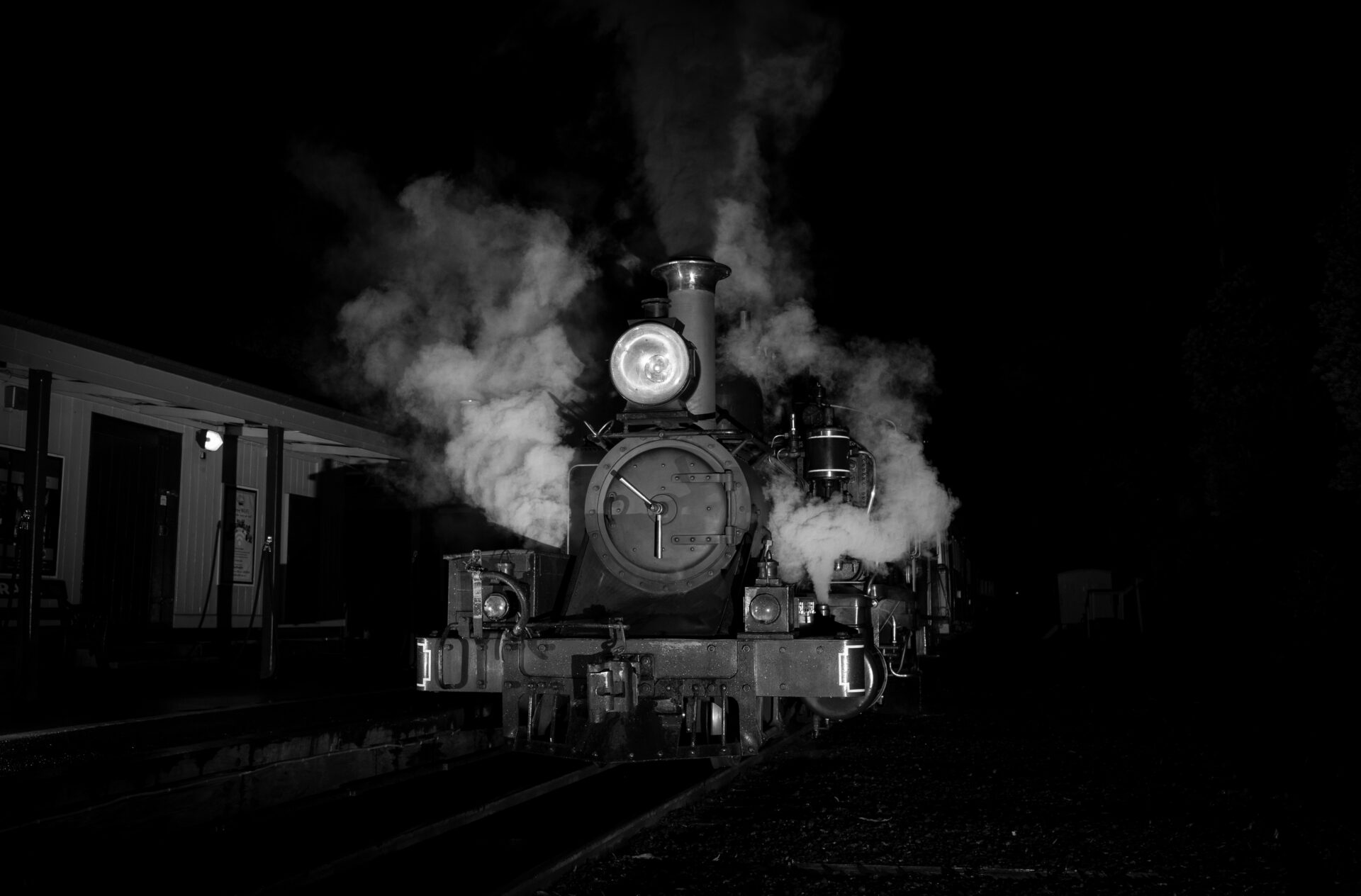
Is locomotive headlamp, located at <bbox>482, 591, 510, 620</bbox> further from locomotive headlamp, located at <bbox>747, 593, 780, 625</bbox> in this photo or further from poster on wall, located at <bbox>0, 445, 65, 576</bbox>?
poster on wall, located at <bbox>0, 445, 65, 576</bbox>

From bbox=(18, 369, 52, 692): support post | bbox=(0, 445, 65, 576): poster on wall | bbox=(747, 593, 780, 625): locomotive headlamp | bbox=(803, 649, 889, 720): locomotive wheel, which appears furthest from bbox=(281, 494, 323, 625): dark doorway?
bbox=(747, 593, 780, 625): locomotive headlamp

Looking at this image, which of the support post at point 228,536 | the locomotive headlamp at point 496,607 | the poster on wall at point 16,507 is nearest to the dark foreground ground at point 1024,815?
the locomotive headlamp at point 496,607

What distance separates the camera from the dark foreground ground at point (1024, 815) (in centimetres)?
423

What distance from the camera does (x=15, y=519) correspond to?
33.6ft

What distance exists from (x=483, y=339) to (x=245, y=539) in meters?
4.65

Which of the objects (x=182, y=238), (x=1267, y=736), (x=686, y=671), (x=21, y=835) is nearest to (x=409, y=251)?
(x=686, y=671)

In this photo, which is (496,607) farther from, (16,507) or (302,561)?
(302,561)

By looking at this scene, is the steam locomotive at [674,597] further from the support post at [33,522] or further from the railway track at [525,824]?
the support post at [33,522]

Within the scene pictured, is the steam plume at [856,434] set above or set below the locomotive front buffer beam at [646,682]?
above

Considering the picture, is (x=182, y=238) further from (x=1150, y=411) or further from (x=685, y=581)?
(x=1150, y=411)

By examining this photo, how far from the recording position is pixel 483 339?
9.86 m

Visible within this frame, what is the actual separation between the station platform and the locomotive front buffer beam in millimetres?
742

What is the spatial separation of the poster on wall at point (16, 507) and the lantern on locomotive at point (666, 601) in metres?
5.39

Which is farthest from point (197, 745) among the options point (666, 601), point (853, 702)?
point (853, 702)
